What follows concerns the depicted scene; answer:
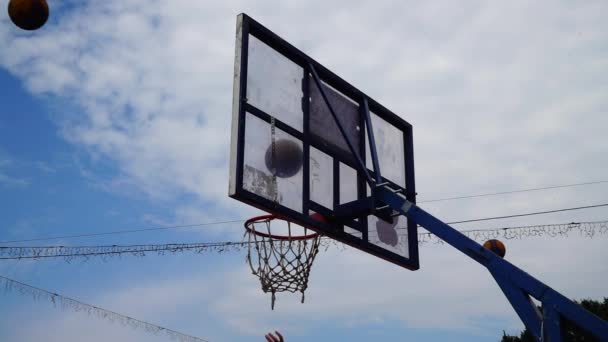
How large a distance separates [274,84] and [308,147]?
645 mm

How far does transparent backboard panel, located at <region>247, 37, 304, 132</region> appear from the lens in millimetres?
5762

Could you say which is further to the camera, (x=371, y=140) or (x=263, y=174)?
(x=371, y=140)

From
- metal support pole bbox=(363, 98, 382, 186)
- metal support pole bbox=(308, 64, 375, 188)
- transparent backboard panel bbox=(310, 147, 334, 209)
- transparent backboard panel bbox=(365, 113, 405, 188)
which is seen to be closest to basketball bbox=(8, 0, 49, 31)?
metal support pole bbox=(308, 64, 375, 188)

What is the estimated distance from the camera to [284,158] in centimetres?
589

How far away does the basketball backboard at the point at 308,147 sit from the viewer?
555 cm

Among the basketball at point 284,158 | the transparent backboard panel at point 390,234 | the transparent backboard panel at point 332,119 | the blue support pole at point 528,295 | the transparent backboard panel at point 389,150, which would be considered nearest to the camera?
the blue support pole at point 528,295

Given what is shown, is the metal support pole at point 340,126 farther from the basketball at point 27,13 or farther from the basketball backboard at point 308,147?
the basketball at point 27,13

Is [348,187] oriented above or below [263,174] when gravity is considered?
above

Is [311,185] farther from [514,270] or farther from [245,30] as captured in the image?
[514,270]

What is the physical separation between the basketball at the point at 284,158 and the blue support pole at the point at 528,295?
1.10 meters

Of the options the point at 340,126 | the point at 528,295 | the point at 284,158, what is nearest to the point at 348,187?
the point at 340,126

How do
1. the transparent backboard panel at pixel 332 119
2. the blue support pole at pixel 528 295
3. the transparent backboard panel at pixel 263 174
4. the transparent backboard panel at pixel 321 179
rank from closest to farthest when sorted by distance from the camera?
1. the blue support pole at pixel 528 295
2. the transparent backboard panel at pixel 263 174
3. the transparent backboard panel at pixel 321 179
4. the transparent backboard panel at pixel 332 119

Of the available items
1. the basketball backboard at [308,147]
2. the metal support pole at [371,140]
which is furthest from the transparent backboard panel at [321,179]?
the metal support pole at [371,140]

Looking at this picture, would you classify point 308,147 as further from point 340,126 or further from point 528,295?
point 528,295
